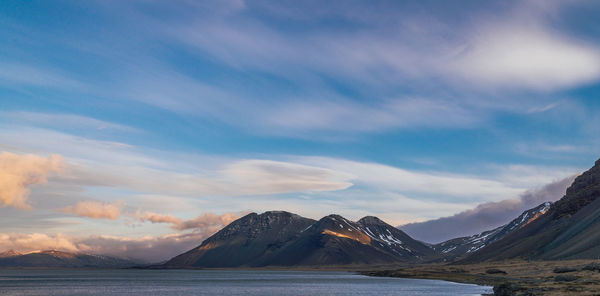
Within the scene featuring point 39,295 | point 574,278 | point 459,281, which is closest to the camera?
point 574,278

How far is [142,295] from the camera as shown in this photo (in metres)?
137

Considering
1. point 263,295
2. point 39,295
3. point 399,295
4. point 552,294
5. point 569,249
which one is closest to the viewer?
point 552,294

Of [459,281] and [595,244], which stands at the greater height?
[595,244]

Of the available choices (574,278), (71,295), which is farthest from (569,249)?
(71,295)

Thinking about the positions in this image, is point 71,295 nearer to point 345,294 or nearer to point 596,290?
point 345,294

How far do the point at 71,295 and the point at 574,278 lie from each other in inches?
4963

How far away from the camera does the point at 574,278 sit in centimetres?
9644

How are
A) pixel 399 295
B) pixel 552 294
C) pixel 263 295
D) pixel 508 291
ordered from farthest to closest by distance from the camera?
1. pixel 263 295
2. pixel 399 295
3. pixel 508 291
4. pixel 552 294

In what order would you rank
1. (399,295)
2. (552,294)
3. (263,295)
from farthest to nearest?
(263,295) < (399,295) < (552,294)

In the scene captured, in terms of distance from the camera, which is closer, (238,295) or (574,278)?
(574,278)

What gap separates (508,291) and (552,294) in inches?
602

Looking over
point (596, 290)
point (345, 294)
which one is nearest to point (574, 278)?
point (596, 290)

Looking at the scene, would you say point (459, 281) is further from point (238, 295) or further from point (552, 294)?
point (552, 294)

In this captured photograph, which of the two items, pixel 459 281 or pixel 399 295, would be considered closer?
pixel 399 295
